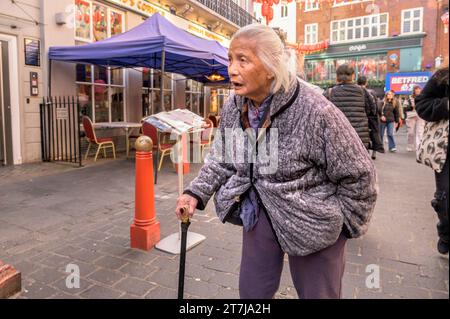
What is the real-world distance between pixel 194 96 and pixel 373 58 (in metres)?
20.5

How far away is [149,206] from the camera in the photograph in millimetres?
3504

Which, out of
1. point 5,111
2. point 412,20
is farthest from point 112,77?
point 412,20

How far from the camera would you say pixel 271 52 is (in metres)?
1.56

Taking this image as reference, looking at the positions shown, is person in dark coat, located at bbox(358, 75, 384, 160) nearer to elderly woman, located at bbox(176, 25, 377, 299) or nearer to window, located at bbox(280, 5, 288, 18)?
elderly woman, located at bbox(176, 25, 377, 299)

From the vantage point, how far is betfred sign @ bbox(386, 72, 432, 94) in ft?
86.9

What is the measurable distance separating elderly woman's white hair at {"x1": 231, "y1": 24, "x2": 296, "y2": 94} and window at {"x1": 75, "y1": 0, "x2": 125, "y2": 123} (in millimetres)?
8650

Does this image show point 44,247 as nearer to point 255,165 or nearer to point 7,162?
point 255,165

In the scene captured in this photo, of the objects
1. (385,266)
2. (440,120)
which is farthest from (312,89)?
(385,266)

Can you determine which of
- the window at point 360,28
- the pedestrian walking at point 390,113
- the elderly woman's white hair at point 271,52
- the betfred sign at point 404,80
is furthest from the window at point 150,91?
the window at point 360,28

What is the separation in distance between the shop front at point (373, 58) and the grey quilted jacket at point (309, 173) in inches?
1038

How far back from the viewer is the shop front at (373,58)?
28277 millimetres

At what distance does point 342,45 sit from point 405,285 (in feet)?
107

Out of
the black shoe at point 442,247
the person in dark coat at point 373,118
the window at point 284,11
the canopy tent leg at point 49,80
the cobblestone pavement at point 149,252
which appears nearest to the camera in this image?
the cobblestone pavement at point 149,252

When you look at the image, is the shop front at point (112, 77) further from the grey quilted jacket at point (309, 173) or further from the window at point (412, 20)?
the window at point (412, 20)
